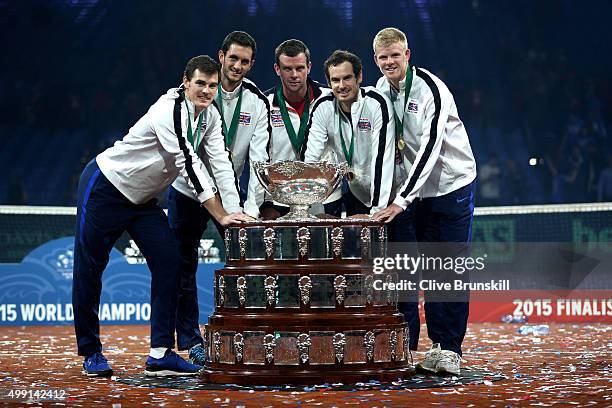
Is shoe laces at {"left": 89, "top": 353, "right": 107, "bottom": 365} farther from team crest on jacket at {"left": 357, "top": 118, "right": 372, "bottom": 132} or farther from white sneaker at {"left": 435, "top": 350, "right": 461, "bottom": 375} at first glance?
team crest on jacket at {"left": 357, "top": 118, "right": 372, "bottom": 132}

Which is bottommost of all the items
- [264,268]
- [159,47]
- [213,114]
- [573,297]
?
[573,297]

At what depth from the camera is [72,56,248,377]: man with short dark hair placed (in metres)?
5.50

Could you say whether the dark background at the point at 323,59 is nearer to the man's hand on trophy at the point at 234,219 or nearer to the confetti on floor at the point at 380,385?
the confetti on floor at the point at 380,385

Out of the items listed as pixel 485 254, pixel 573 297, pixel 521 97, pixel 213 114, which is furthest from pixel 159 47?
pixel 213 114

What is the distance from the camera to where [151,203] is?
580cm

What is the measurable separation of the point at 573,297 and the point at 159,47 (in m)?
8.92

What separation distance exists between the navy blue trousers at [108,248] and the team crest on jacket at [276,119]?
102 cm

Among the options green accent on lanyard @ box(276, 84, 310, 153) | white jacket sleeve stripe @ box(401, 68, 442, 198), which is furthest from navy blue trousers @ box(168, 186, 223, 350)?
white jacket sleeve stripe @ box(401, 68, 442, 198)

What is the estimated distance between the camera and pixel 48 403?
4.42m

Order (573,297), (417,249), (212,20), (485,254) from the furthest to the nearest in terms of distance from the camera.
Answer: (212,20)
(485,254)
(573,297)
(417,249)

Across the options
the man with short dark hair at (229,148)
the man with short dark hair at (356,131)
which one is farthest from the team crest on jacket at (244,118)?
the man with short dark hair at (356,131)

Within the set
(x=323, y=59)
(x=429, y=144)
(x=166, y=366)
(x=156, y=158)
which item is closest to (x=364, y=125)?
(x=429, y=144)

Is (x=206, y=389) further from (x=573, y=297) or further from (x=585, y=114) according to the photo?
(x=585, y=114)

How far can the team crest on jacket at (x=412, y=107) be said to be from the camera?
19.3 feet
